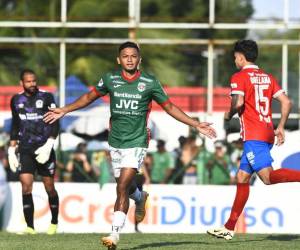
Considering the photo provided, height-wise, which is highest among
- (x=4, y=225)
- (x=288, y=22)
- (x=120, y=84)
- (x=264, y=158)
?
(x=288, y=22)

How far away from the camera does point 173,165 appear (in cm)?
2127

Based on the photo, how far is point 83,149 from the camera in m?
21.6

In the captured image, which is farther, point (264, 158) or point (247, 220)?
point (247, 220)

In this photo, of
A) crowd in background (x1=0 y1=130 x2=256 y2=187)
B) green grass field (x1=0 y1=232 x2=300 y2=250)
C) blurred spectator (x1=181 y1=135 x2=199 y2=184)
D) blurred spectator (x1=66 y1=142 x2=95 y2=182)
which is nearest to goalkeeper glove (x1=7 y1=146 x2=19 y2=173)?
green grass field (x1=0 y1=232 x2=300 y2=250)

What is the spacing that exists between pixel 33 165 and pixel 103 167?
578 centimetres

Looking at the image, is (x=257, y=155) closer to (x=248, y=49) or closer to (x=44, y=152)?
(x=248, y=49)

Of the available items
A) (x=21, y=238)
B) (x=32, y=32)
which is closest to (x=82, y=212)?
(x=21, y=238)

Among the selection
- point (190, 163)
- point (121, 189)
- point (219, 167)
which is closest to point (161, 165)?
point (190, 163)

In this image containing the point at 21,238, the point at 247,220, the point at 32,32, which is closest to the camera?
the point at 21,238

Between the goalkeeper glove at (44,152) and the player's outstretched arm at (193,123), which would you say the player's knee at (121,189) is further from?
the goalkeeper glove at (44,152)

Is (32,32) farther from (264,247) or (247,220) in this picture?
(264,247)

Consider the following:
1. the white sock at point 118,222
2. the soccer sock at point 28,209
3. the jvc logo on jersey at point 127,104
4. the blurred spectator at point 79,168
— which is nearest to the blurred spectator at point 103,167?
the blurred spectator at point 79,168

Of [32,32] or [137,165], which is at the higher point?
[32,32]

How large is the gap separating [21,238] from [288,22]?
9.18 meters
